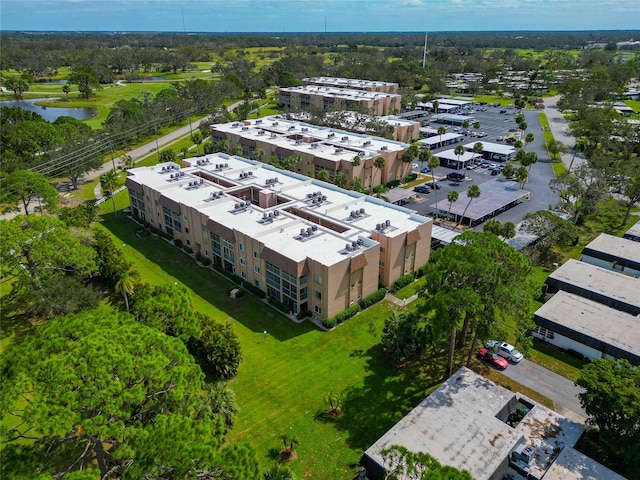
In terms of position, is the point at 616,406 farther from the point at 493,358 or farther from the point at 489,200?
the point at 489,200

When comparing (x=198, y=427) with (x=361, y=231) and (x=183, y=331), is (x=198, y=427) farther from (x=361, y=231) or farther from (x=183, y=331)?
(x=361, y=231)

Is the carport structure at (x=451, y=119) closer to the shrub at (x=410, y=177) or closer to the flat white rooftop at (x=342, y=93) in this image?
the flat white rooftop at (x=342, y=93)

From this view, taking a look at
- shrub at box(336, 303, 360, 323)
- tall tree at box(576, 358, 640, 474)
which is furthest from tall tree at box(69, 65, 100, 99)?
tall tree at box(576, 358, 640, 474)

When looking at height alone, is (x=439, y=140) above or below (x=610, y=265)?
above

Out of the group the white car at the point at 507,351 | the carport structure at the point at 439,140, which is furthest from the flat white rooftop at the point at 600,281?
the carport structure at the point at 439,140

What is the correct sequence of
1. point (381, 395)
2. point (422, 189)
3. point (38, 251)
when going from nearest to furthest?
point (381, 395) → point (38, 251) → point (422, 189)

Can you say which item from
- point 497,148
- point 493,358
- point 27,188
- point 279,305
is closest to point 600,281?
point 493,358
